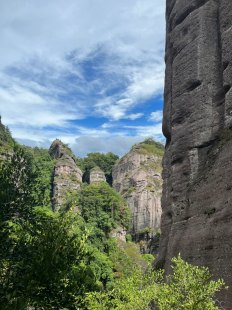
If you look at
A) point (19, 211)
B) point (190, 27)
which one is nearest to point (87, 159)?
point (190, 27)

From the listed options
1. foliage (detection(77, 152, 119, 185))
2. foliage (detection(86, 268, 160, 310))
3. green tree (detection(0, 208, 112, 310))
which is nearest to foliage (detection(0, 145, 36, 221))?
green tree (detection(0, 208, 112, 310))

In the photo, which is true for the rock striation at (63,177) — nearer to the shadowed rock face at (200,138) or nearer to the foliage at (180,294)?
the shadowed rock face at (200,138)

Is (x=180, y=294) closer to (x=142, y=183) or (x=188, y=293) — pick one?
(x=188, y=293)

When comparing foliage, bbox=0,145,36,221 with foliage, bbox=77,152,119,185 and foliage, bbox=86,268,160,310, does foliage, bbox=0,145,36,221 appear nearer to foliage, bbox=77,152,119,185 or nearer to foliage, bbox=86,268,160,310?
foliage, bbox=86,268,160,310

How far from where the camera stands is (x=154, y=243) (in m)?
93.6

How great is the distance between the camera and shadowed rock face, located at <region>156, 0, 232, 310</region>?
21.2 metres

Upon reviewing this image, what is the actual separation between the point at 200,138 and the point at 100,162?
400 feet

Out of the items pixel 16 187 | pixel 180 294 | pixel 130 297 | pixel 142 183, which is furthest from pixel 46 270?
pixel 142 183

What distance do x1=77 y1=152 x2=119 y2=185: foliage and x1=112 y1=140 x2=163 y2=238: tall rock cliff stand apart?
19996 millimetres

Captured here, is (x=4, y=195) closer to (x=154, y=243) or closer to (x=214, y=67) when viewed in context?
(x=214, y=67)

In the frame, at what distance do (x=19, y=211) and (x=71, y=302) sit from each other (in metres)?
4.03

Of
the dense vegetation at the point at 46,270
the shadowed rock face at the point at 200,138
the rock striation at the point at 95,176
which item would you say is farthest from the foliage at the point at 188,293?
the rock striation at the point at 95,176

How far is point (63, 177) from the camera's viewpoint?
355 feet

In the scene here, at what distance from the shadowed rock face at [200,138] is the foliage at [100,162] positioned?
110 meters
